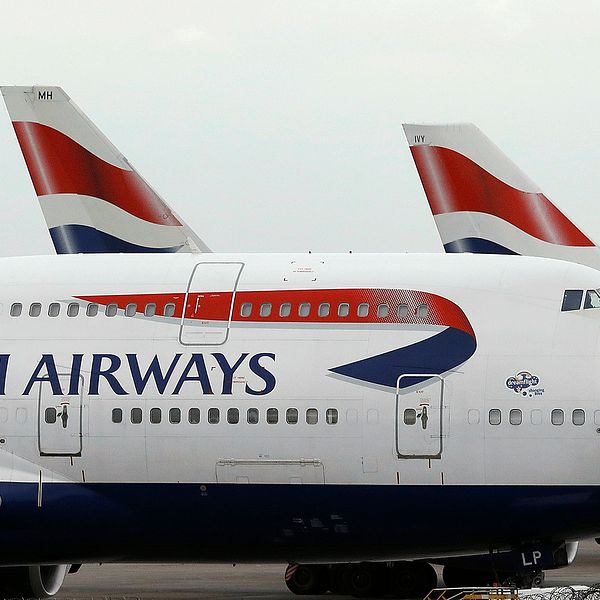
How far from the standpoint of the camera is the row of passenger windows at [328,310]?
24.1 metres

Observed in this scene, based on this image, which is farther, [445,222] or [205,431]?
[445,222]

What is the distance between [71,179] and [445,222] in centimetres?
Result: 1173

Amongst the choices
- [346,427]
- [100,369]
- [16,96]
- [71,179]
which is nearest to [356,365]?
[346,427]

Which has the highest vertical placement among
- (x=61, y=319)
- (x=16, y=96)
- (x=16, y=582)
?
(x=16, y=96)

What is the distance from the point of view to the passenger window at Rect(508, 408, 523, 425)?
23.3 meters

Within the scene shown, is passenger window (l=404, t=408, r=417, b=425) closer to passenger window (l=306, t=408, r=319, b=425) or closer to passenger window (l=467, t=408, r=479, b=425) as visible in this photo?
passenger window (l=467, t=408, r=479, b=425)

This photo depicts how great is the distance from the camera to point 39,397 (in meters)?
24.6

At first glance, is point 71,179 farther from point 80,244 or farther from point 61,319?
point 61,319

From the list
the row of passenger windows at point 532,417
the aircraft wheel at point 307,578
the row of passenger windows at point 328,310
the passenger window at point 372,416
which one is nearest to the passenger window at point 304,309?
the row of passenger windows at point 328,310

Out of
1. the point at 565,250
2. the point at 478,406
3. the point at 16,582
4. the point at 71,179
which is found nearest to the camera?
the point at 478,406

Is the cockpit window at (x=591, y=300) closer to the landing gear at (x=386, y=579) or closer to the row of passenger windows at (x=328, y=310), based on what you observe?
the row of passenger windows at (x=328, y=310)

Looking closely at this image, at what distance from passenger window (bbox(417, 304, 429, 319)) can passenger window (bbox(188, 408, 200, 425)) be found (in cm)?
383

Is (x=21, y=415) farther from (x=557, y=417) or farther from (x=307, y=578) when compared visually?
(x=307, y=578)

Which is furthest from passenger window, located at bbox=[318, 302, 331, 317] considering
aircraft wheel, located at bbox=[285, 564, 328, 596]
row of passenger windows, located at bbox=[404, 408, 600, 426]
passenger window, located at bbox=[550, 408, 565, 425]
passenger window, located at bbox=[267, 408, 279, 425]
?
aircraft wheel, located at bbox=[285, 564, 328, 596]
